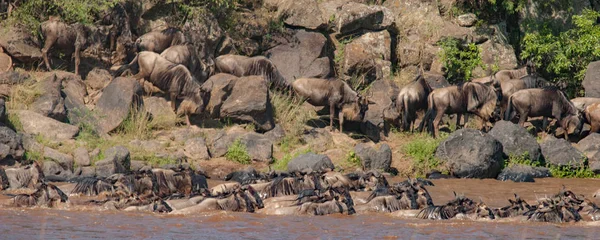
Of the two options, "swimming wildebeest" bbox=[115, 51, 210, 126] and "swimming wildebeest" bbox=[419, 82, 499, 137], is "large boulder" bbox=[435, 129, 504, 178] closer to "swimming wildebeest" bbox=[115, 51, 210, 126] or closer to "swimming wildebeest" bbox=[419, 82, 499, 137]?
"swimming wildebeest" bbox=[419, 82, 499, 137]

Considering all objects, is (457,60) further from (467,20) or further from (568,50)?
(568,50)

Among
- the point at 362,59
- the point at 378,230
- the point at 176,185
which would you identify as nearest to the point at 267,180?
the point at 176,185

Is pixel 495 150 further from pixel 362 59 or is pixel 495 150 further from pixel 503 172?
pixel 362 59

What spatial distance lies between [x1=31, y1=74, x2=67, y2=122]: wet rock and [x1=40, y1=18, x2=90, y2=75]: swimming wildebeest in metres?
1.54

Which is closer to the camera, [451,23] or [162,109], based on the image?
[162,109]

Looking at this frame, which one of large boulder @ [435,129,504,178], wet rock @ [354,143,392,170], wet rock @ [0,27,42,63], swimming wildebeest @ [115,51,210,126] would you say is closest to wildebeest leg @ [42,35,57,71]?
wet rock @ [0,27,42,63]

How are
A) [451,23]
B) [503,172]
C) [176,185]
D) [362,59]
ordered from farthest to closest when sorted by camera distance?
[451,23], [362,59], [503,172], [176,185]

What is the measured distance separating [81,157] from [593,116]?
10.5m

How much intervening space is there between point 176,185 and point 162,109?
5.20 metres

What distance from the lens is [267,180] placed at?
16141 millimetres

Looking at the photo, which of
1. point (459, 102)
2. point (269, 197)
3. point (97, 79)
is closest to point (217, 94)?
point (97, 79)

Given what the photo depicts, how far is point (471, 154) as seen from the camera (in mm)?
18891

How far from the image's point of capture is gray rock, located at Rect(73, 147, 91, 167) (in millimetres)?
17953

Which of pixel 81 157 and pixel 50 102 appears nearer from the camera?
pixel 81 157
